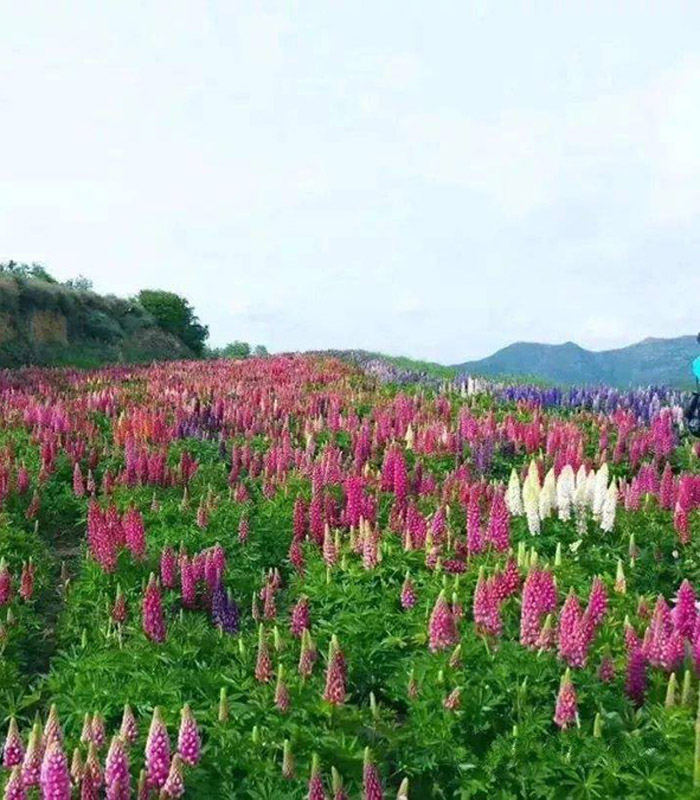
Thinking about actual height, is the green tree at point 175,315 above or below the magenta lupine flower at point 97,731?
above

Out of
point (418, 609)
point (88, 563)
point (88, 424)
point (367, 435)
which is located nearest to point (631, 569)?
point (418, 609)

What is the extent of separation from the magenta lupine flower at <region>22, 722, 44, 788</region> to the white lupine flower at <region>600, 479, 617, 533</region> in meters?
5.14

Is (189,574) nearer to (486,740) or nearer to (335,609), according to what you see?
(335,609)

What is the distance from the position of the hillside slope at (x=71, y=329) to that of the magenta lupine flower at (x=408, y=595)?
26.2 m

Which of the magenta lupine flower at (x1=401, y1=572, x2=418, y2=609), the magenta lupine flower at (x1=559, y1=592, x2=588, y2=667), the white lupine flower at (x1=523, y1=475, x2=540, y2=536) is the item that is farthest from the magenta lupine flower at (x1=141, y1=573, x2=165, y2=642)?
the white lupine flower at (x1=523, y1=475, x2=540, y2=536)

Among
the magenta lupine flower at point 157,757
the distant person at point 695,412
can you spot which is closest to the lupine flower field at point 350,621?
the magenta lupine flower at point 157,757

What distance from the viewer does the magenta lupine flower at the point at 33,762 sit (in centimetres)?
375

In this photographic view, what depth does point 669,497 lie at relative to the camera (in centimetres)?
827

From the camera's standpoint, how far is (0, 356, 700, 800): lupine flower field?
416 centimetres

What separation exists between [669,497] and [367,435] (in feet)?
15.2

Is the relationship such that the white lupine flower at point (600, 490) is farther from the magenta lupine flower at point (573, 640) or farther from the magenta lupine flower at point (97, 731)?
the magenta lupine flower at point (97, 731)

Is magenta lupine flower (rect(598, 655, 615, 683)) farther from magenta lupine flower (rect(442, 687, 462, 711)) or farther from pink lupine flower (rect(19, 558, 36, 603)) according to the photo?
pink lupine flower (rect(19, 558, 36, 603))

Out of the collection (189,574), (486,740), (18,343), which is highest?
(18,343)

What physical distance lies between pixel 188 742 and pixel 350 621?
206 cm
